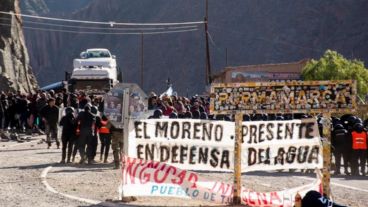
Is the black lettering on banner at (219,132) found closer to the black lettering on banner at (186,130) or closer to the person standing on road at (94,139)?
the black lettering on banner at (186,130)

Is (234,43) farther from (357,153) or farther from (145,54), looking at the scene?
(357,153)

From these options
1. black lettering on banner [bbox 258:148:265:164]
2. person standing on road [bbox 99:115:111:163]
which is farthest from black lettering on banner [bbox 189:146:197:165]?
person standing on road [bbox 99:115:111:163]

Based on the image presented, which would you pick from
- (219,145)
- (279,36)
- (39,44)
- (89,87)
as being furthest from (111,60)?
(39,44)

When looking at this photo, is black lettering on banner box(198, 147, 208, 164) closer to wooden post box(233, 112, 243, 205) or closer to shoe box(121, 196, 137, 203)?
wooden post box(233, 112, 243, 205)

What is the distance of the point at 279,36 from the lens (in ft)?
321

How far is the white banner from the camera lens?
12.2 metres

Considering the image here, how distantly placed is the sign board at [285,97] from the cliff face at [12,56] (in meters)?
32.9

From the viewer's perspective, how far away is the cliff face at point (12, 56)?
44156 mm

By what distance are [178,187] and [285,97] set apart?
2463mm

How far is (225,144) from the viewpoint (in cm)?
1226

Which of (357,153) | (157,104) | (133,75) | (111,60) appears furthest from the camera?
(133,75)

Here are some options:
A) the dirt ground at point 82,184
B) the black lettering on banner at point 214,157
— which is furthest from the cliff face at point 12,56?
the black lettering on banner at point 214,157

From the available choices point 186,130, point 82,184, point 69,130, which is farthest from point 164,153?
point 69,130

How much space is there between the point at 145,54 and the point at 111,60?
69108 millimetres
